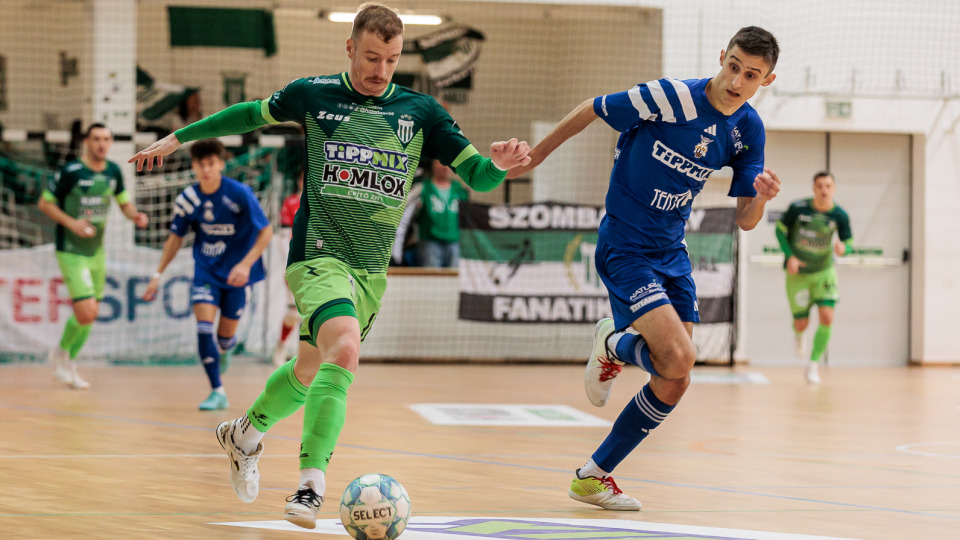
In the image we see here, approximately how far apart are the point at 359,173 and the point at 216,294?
478 cm

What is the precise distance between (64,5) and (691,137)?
1321 cm

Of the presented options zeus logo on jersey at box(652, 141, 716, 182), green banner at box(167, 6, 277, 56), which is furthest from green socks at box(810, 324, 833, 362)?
green banner at box(167, 6, 277, 56)

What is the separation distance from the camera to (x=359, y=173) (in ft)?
13.9

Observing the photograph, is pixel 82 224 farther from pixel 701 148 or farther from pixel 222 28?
pixel 701 148

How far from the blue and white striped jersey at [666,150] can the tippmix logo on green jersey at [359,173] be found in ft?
3.67

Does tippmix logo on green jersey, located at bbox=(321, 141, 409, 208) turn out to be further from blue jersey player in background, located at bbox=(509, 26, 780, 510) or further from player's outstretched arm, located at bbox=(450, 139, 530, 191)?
blue jersey player in background, located at bbox=(509, 26, 780, 510)

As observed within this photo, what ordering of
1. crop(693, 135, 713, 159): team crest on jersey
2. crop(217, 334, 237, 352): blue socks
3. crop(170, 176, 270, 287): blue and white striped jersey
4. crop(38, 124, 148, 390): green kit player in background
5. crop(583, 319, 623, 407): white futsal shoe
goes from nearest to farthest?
crop(693, 135, 713, 159): team crest on jersey, crop(583, 319, 623, 407): white futsal shoe, crop(170, 176, 270, 287): blue and white striped jersey, crop(217, 334, 237, 352): blue socks, crop(38, 124, 148, 390): green kit player in background

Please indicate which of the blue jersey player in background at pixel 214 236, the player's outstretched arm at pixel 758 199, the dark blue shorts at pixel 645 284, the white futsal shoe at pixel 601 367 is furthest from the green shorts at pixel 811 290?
the dark blue shorts at pixel 645 284

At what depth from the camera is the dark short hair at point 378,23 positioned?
13.5 ft

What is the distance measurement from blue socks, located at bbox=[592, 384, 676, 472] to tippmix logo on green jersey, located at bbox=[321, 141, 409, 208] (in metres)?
1.41

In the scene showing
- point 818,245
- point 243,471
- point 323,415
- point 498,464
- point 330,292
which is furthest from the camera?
point 818,245

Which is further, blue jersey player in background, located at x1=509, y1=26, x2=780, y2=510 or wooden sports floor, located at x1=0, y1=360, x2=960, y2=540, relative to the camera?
blue jersey player in background, located at x1=509, y1=26, x2=780, y2=510

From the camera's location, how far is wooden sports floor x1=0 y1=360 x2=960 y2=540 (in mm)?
4258

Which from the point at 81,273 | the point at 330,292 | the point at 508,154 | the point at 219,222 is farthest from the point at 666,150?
the point at 81,273
